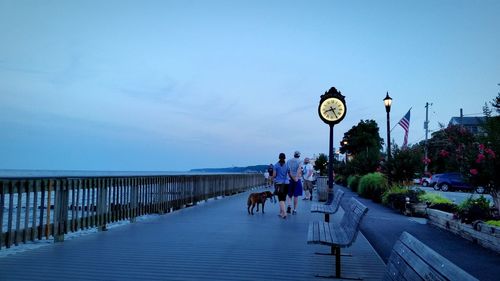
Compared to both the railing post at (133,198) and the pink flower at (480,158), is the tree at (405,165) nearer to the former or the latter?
the pink flower at (480,158)

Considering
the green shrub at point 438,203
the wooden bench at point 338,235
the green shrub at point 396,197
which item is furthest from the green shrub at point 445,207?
the wooden bench at point 338,235

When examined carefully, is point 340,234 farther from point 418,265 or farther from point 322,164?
point 322,164

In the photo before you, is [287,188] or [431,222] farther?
[287,188]

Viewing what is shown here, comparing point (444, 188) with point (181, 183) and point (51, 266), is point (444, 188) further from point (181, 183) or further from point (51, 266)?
point (51, 266)

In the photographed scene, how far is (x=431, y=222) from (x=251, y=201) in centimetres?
539

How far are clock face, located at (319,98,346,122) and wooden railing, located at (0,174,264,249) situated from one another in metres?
5.40

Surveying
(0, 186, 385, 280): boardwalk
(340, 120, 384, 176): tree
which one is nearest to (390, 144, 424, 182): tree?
(0, 186, 385, 280): boardwalk

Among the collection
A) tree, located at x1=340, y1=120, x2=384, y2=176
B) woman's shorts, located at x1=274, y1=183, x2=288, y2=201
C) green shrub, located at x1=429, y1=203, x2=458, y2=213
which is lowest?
green shrub, located at x1=429, y1=203, x2=458, y2=213

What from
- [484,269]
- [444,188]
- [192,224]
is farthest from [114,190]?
[444,188]

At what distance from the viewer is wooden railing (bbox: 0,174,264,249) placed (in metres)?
6.85

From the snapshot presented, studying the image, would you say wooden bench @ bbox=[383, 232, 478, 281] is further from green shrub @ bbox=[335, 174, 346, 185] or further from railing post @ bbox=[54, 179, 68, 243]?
green shrub @ bbox=[335, 174, 346, 185]

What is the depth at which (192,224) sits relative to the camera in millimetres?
10922

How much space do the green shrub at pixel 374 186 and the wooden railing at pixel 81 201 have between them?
8839 millimetres

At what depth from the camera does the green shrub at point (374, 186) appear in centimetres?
1992
